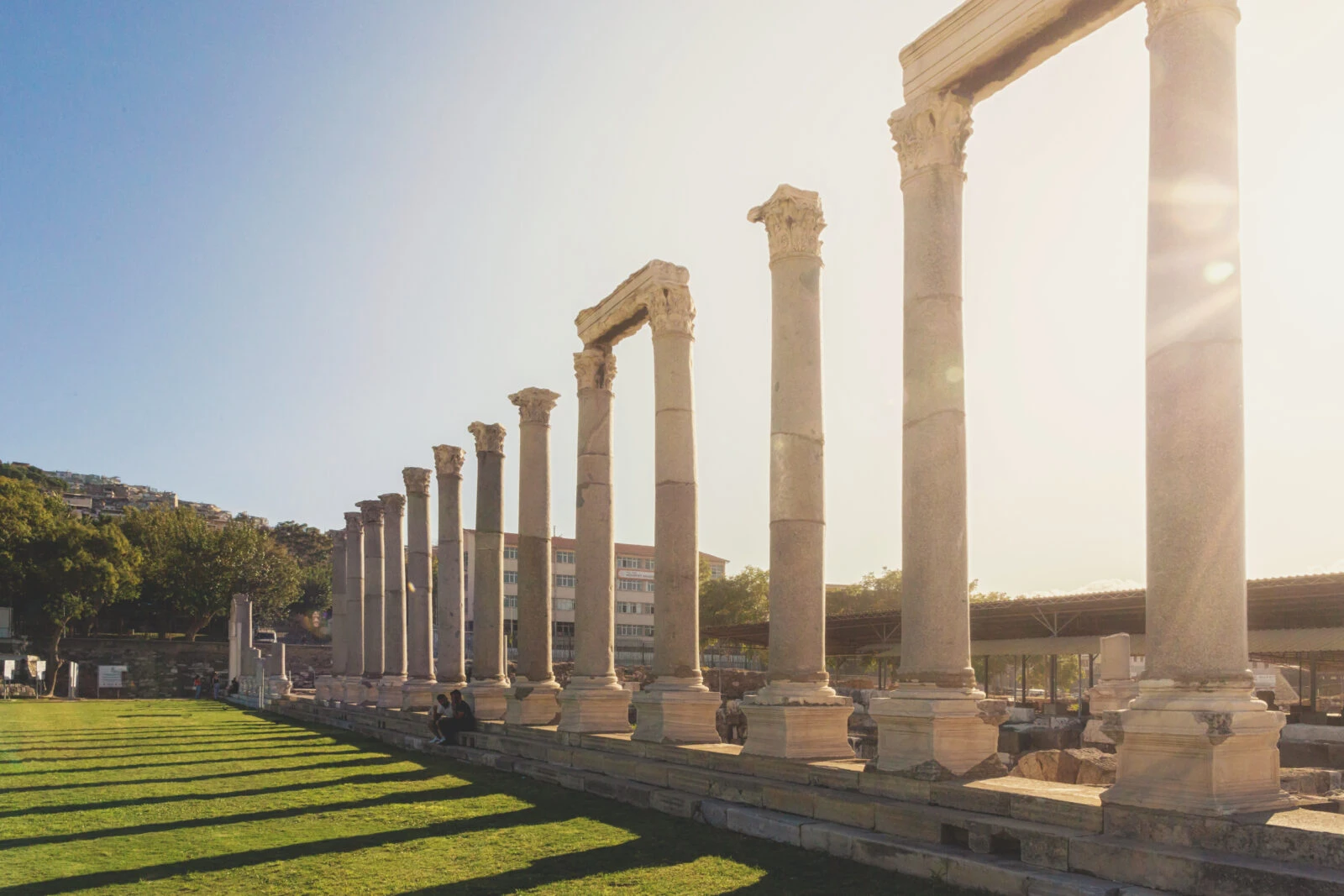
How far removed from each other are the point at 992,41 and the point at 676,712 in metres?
11.5

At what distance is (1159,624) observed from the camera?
10445mm

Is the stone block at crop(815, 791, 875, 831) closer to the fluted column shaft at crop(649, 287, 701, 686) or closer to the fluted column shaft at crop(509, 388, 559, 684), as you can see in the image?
the fluted column shaft at crop(649, 287, 701, 686)

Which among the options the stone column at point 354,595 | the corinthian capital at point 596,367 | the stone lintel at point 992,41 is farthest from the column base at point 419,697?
the stone lintel at point 992,41

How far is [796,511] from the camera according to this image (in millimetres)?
Result: 16500

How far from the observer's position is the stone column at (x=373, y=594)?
3944cm

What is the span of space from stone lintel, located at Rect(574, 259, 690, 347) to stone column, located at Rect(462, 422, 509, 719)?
6759 millimetres

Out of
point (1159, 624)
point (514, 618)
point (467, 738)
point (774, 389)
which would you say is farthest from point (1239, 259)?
point (514, 618)

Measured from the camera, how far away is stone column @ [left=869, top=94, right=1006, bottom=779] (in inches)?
512

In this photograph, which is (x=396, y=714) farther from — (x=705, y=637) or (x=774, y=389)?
(x=705, y=637)

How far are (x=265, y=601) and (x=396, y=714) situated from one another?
6988 centimetres

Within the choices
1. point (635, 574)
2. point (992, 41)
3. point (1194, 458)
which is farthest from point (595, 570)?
point (635, 574)

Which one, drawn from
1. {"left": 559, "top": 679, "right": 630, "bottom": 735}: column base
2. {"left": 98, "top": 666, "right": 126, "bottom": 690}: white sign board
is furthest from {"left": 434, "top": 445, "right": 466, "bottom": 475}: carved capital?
{"left": 98, "top": 666, "right": 126, "bottom": 690}: white sign board

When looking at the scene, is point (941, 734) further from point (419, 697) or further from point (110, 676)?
point (110, 676)

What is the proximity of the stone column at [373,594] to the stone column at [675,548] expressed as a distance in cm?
2176
